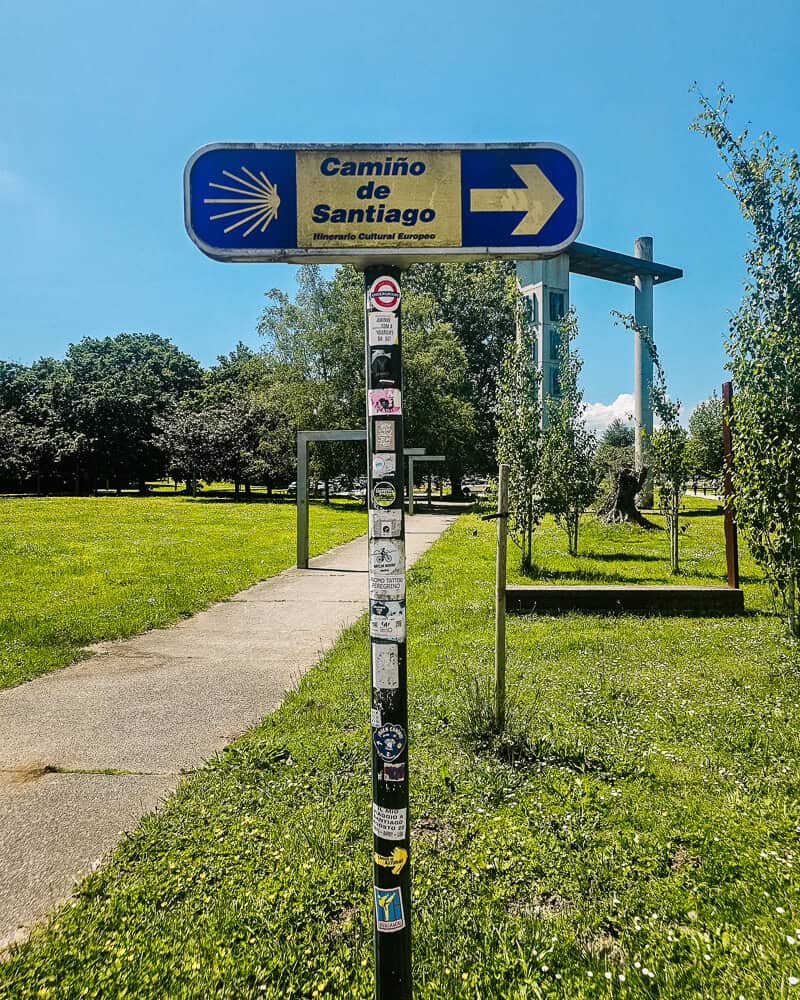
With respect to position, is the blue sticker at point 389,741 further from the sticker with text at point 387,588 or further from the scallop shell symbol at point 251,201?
the scallop shell symbol at point 251,201

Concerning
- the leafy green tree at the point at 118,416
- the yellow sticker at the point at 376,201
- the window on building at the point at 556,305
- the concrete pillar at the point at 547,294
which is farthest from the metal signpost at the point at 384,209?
the leafy green tree at the point at 118,416

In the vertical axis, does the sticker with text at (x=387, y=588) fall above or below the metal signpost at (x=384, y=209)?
below

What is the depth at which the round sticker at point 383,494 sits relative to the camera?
186 centimetres

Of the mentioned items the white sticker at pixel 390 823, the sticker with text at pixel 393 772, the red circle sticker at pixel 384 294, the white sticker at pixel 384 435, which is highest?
the red circle sticker at pixel 384 294

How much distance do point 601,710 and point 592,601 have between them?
3693mm

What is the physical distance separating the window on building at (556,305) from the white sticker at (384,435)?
33.5m

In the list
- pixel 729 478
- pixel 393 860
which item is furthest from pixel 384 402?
pixel 729 478

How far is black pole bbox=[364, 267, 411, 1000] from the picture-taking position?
188cm

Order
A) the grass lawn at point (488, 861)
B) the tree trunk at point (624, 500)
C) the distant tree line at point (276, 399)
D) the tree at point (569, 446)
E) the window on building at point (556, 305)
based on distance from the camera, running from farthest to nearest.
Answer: the window on building at point (556, 305)
the distant tree line at point (276, 399)
the tree trunk at point (624, 500)
the tree at point (569, 446)
the grass lawn at point (488, 861)

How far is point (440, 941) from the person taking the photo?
8.49 ft

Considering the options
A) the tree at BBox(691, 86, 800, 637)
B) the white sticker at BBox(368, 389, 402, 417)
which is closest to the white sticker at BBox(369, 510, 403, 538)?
the white sticker at BBox(368, 389, 402, 417)

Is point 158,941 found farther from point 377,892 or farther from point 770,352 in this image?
point 770,352

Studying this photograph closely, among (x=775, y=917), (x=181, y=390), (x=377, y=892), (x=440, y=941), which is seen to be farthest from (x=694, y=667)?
(x=181, y=390)

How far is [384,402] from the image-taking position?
1.88 m
